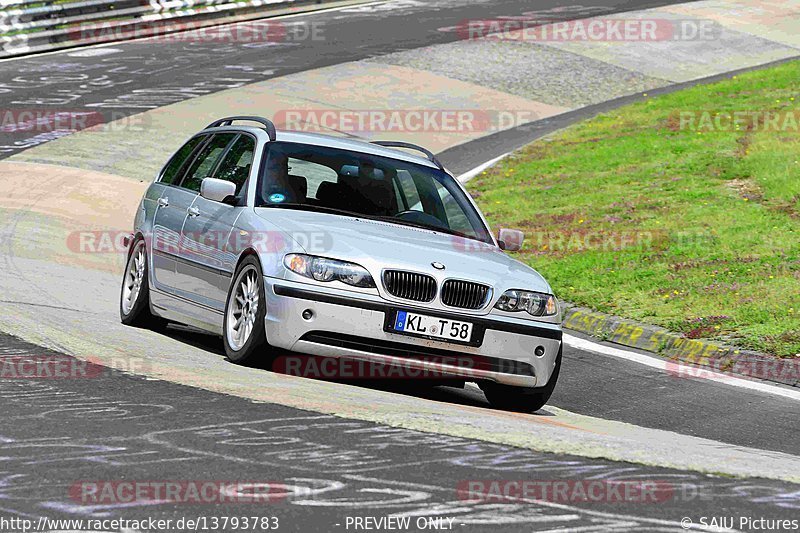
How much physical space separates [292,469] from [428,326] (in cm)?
Result: 264

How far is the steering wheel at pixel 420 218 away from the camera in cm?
955

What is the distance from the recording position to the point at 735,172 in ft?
62.8

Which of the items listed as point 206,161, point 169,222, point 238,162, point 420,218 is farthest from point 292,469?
point 206,161

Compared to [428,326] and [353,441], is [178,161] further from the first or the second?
[353,441]

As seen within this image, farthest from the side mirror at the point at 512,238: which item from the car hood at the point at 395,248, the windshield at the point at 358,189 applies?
the car hood at the point at 395,248

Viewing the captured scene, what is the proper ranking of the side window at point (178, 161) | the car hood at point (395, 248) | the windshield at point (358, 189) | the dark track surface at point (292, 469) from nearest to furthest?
the dark track surface at point (292, 469)
the car hood at point (395, 248)
the windshield at point (358, 189)
the side window at point (178, 161)

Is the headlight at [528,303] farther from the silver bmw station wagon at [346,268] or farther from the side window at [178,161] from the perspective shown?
the side window at [178,161]

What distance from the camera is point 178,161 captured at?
11039 mm

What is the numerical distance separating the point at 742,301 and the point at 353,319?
553 cm

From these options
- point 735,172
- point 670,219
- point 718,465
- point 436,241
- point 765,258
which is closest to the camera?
point 718,465

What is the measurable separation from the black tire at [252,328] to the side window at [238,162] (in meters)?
0.96

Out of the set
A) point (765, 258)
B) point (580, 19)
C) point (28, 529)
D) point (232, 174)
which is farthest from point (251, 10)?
point (28, 529)

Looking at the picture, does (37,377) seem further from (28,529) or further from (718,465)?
(718,465)

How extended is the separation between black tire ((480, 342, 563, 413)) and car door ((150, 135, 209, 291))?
2.56m
